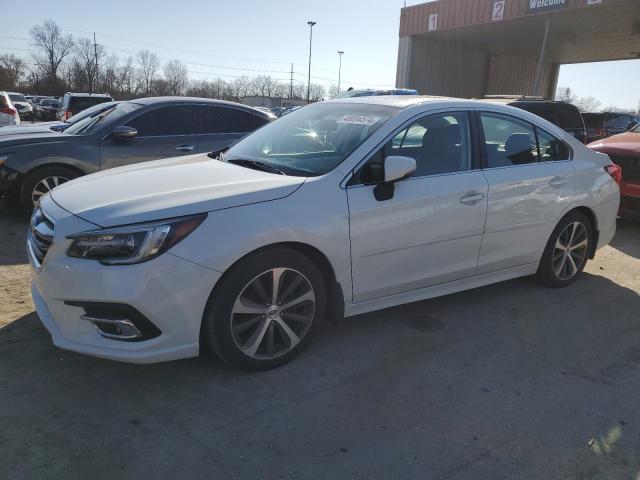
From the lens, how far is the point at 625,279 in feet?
16.4

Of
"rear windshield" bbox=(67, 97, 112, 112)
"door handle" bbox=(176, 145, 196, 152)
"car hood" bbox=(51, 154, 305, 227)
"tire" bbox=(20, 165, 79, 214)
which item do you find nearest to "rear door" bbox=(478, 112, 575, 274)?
"car hood" bbox=(51, 154, 305, 227)

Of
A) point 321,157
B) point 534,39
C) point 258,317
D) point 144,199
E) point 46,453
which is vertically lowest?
point 46,453

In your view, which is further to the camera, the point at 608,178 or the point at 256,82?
the point at 256,82

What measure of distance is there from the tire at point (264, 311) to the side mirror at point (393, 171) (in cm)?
64

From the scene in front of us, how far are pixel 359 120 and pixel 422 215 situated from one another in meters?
0.83

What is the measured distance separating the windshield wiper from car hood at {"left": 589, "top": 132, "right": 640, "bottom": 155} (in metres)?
5.70

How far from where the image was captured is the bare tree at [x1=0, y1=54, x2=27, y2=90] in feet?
195

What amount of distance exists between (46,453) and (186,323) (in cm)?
84

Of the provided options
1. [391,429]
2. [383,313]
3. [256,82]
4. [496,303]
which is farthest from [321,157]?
[256,82]

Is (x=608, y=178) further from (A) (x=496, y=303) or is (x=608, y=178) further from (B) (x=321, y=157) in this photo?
(B) (x=321, y=157)

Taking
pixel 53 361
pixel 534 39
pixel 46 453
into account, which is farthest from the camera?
pixel 534 39

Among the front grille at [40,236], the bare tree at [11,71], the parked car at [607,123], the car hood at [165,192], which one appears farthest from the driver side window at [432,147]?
the bare tree at [11,71]

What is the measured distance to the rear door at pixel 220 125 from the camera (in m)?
6.88

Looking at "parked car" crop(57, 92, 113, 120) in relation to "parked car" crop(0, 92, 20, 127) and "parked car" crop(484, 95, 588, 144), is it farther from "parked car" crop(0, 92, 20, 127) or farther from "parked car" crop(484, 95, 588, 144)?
"parked car" crop(484, 95, 588, 144)
